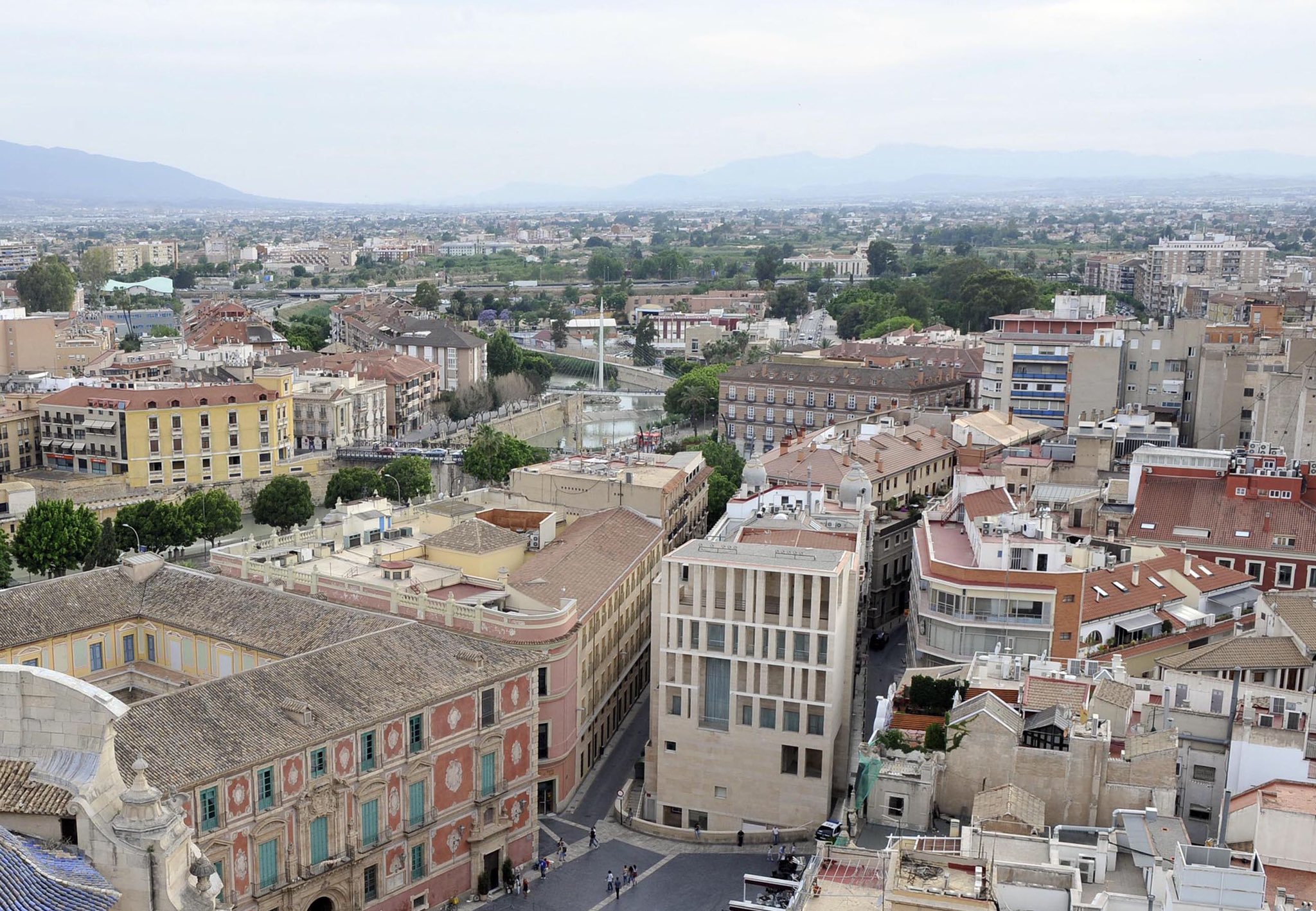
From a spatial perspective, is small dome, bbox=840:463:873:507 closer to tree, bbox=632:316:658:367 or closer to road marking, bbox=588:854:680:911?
road marking, bbox=588:854:680:911

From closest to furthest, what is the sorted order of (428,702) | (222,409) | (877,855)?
(877,855)
(428,702)
(222,409)

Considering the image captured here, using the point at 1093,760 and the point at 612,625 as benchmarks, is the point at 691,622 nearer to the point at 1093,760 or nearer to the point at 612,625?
the point at 612,625

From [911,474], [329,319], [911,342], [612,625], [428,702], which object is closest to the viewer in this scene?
[428,702]

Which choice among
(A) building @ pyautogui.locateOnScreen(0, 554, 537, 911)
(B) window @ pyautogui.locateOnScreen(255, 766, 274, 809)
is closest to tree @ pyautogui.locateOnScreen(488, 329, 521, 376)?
(A) building @ pyautogui.locateOnScreen(0, 554, 537, 911)

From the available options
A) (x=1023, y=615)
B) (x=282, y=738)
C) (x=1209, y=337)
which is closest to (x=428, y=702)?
(x=282, y=738)

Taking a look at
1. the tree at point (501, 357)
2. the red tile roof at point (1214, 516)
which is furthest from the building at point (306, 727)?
the tree at point (501, 357)

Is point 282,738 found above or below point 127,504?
above

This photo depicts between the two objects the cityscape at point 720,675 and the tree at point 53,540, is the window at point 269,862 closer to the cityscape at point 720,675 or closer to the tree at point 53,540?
the cityscape at point 720,675

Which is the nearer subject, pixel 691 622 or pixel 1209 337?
pixel 691 622
